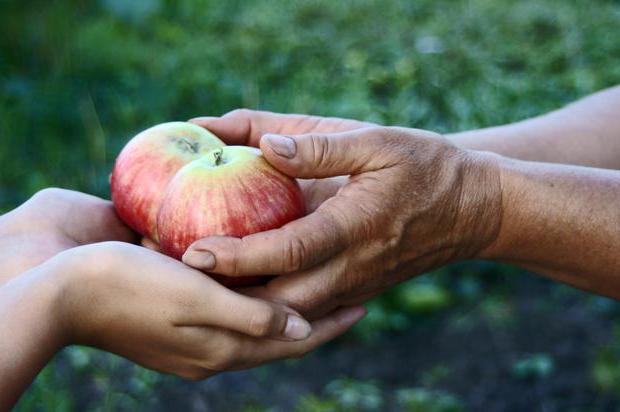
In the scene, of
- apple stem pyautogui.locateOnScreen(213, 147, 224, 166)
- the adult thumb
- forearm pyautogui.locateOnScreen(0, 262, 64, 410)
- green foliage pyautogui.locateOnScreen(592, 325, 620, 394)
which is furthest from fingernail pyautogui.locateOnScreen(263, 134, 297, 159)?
green foliage pyautogui.locateOnScreen(592, 325, 620, 394)

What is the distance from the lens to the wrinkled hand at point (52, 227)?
188 cm

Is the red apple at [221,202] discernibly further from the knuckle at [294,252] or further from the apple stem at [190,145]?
the apple stem at [190,145]

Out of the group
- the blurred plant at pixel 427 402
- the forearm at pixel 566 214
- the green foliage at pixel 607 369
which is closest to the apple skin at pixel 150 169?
the forearm at pixel 566 214

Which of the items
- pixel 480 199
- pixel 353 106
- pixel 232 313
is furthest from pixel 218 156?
pixel 353 106

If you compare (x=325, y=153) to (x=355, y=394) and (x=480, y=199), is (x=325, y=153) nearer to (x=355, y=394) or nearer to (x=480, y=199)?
(x=480, y=199)

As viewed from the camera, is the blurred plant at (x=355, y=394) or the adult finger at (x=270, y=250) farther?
the blurred plant at (x=355, y=394)

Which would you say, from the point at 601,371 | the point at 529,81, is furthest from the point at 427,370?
the point at 529,81

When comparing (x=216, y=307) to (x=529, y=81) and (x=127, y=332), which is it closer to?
(x=127, y=332)

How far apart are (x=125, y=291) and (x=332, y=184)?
26.1 inches

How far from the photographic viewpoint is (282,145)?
1.80 m

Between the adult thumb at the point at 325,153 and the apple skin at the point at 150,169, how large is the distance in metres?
0.26

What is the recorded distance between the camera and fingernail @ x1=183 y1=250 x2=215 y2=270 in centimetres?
166

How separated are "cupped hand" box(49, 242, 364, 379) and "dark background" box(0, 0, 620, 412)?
37.8 inches

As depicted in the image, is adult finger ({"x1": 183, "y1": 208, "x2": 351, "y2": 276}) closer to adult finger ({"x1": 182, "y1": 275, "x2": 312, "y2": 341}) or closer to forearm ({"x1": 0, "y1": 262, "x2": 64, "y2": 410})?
adult finger ({"x1": 182, "y1": 275, "x2": 312, "y2": 341})
